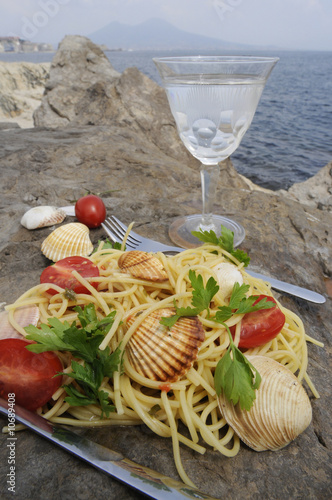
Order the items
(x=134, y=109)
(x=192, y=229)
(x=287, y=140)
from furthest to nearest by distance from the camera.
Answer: (x=287, y=140)
(x=134, y=109)
(x=192, y=229)

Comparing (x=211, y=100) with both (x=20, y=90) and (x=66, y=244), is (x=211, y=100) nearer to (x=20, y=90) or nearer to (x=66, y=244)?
(x=66, y=244)

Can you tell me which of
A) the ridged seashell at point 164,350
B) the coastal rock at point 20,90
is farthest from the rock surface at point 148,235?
the coastal rock at point 20,90

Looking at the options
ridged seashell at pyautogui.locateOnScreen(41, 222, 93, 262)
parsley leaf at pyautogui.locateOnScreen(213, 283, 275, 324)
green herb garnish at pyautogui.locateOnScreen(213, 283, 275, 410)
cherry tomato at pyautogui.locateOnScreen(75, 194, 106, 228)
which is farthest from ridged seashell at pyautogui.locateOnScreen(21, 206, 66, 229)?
green herb garnish at pyautogui.locateOnScreen(213, 283, 275, 410)

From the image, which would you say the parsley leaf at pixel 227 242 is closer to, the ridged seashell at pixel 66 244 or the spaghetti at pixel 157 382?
the spaghetti at pixel 157 382

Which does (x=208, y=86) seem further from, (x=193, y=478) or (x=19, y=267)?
(x=193, y=478)

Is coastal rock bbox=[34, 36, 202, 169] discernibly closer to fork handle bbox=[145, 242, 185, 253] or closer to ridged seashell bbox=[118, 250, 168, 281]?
fork handle bbox=[145, 242, 185, 253]

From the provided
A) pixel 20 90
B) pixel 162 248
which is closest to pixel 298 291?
pixel 162 248
